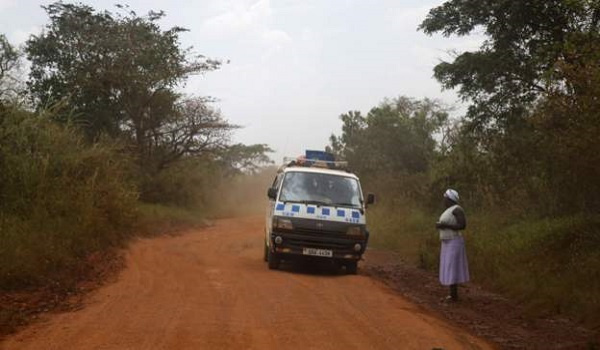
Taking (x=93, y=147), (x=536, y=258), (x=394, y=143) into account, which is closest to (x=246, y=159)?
(x=394, y=143)

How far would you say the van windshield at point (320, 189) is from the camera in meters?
12.7

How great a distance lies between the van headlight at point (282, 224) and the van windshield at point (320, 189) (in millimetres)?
567

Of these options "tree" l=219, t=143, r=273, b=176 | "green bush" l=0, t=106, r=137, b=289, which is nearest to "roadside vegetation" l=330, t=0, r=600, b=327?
"green bush" l=0, t=106, r=137, b=289

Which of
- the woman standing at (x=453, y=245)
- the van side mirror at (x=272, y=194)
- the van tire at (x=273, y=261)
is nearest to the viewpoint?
the woman standing at (x=453, y=245)

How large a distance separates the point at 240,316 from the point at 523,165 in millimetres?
9824

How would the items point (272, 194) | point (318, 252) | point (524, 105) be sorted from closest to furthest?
1. point (318, 252)
2. point (272, 194)
3. point (524, 105)

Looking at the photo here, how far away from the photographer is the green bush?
10297 mm

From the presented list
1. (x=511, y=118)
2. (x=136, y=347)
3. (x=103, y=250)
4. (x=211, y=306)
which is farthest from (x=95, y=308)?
(x=511, y=118)

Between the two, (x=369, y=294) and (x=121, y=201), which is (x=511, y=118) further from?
(x=121, y=201)

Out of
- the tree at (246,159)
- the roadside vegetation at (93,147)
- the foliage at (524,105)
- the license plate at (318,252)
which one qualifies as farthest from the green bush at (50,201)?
the tree at (246,159)

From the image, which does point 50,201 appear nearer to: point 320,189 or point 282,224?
point 282,224

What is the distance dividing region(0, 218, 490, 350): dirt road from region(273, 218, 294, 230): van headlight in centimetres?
87

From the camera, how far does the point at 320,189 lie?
42.4 feet

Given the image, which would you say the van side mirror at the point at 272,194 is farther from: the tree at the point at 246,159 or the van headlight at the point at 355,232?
the tree at the point at 246,159
